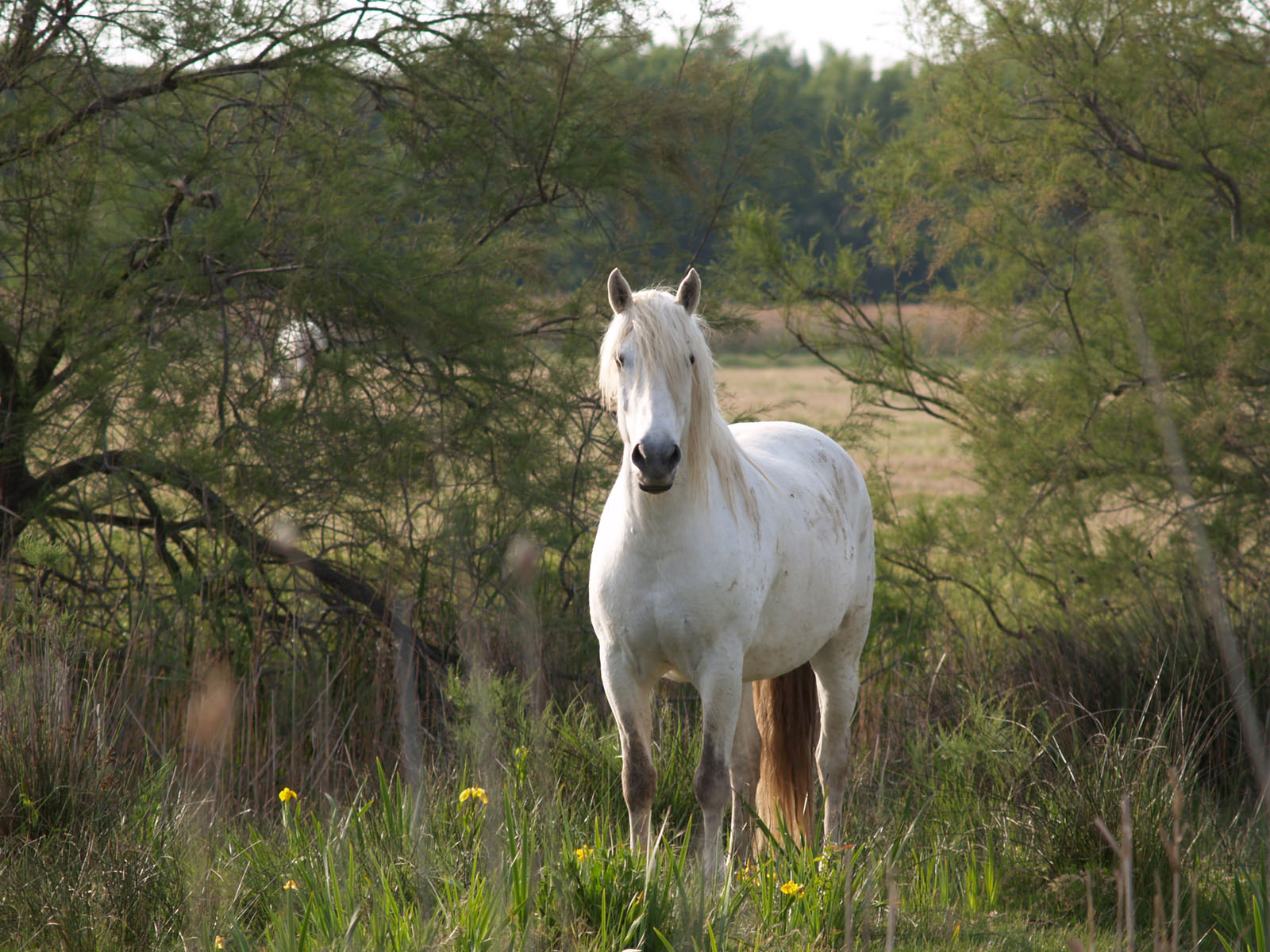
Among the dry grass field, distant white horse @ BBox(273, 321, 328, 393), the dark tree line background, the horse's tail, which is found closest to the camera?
the horse's tail

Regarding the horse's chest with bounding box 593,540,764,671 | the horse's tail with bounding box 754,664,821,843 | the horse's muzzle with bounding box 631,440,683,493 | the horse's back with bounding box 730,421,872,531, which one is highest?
the horse's muzzle with bounding box 631,440,683,493

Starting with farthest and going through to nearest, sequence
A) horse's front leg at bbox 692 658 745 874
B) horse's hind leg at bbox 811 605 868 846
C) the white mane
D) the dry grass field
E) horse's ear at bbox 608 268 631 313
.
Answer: the dry grass field, horse's hind leg at bbox 811 605 868 846, horse's front leg at bbox 692 658 745 874, horse's ear at bbox 608 268 631 313, the white mane

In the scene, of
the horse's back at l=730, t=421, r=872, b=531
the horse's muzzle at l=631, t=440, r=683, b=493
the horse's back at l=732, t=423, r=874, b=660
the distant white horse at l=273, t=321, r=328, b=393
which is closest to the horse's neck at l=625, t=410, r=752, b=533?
the horse's muzzle at l=631, t=440, r=683, b=493

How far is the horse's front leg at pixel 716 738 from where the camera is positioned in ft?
10.2

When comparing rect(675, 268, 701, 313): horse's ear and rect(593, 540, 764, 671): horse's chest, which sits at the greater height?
rect(675, 268, 701, 313): horse's ear

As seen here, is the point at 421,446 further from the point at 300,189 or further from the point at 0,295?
the point at 0,295

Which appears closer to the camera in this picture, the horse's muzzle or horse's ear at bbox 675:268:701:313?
the horse's muzzle

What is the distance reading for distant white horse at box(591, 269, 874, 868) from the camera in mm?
2889

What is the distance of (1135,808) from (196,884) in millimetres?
2746

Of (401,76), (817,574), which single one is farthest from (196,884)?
(401,76)

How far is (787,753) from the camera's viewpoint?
3.89 metres

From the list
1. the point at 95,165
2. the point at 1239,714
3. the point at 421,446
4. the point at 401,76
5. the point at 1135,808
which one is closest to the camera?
the point at 1135,808

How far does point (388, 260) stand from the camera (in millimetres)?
5406

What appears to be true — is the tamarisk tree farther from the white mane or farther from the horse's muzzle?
the horse's muzzle
